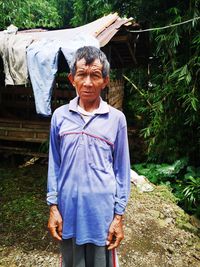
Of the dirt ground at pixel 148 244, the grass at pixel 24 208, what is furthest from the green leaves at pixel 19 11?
the dirt ground at pixel 148 244

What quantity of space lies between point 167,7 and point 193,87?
1.70m

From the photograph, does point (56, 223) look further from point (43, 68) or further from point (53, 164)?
point (43, 68)

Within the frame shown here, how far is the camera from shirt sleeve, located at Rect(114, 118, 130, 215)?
5.46ft

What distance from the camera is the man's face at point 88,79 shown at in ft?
5.14

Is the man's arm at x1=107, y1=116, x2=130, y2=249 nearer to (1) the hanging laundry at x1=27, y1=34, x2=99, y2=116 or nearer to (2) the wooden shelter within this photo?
(1) the hanging laundry at x1=27, y1=34, x2=99, y2=116

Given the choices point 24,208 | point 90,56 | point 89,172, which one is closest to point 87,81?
point 90,56

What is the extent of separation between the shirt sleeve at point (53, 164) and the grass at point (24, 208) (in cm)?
191

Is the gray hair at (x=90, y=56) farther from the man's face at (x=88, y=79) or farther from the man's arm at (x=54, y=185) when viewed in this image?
the man's arm at (x=54, y=185)

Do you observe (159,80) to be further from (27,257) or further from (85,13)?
(85,13)

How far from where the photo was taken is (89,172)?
1604 millimetres

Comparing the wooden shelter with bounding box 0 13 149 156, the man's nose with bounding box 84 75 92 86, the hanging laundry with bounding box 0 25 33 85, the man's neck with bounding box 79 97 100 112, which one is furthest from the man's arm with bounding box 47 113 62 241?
the wooden shelter with bounding box 0 13 149 156

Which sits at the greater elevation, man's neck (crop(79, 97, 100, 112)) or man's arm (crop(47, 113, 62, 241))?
man's neck (crop(79, 97, 100, 112))

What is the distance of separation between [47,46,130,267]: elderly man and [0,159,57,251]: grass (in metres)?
1.88

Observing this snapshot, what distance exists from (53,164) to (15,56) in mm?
2862
